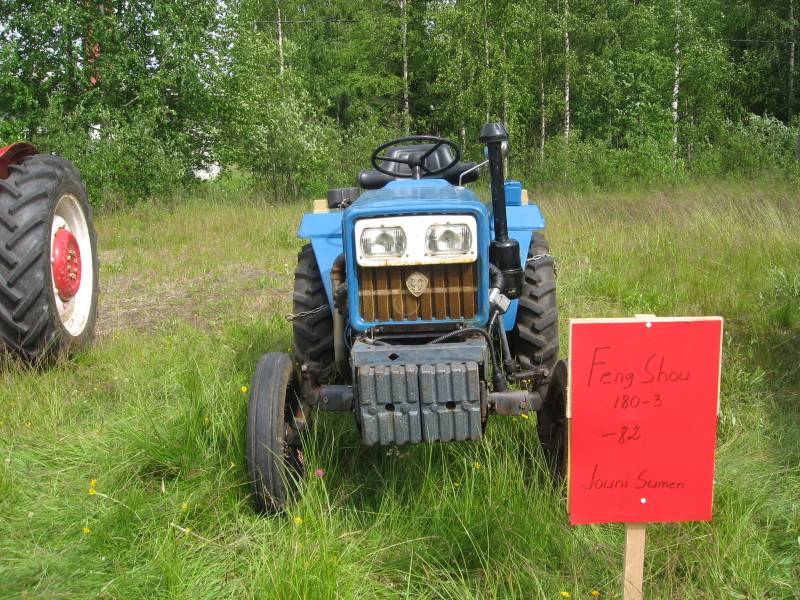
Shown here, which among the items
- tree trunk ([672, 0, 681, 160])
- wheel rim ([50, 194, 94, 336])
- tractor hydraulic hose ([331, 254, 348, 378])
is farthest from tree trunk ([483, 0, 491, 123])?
tractor hydraulic hose ([331, 254, 348, 378])

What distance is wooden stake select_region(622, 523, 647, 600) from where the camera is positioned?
2168 mm

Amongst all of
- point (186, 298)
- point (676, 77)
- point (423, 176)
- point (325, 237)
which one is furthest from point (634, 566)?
point (676, 77)

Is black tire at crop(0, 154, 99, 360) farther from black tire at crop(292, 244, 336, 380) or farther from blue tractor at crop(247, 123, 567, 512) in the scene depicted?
blue tractor at crop(247, 123, 567, 512)

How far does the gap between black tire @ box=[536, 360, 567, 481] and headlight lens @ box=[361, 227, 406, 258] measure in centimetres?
74

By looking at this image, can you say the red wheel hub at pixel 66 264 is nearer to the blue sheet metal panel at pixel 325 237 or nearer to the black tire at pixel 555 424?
the blue sheet metal panel at pixel 325 237

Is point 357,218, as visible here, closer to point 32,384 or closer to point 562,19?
point 32,384

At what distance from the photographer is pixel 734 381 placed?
411 cm

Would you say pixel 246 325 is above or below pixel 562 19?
below

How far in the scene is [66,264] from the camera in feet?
15.2

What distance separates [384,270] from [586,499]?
115 cm

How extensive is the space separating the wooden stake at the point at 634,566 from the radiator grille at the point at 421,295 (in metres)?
1.06

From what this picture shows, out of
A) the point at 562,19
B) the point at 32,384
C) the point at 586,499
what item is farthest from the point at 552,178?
the point at 586,499

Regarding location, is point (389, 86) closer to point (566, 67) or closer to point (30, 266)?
point (566, 67)

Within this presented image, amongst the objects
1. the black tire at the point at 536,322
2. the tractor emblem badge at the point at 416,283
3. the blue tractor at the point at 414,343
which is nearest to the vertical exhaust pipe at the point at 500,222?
the blue tractor at the point at 414,343
